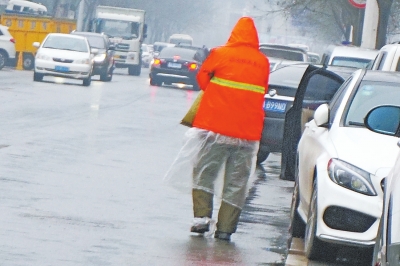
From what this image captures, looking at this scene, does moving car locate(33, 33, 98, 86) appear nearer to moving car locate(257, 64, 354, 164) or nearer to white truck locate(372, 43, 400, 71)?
moving car locate(257, 64, 354, 164)

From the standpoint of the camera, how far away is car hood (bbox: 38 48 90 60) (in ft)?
120

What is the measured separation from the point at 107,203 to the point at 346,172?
3.42 meters

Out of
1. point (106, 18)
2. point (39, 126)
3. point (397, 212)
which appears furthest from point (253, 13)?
point (397, 212)

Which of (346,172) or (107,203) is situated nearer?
(346,172)

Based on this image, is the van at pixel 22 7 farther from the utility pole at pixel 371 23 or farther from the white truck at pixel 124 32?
the utility pole at pixel 371 23

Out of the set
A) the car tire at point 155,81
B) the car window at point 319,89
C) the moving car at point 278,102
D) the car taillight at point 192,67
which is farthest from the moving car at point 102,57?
the car window at point 319,89

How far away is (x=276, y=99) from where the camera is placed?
15.8 m

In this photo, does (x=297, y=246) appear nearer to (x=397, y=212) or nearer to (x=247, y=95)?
(x=247, y=95)

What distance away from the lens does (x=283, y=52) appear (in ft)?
110

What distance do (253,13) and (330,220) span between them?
178 meters

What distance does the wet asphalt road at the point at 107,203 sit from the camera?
8.50m

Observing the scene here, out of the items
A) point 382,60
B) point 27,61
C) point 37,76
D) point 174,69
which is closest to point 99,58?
point 174,69

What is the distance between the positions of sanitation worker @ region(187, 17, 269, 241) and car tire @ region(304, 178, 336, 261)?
1.16 m

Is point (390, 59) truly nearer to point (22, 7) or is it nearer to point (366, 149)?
point (366, 149)
